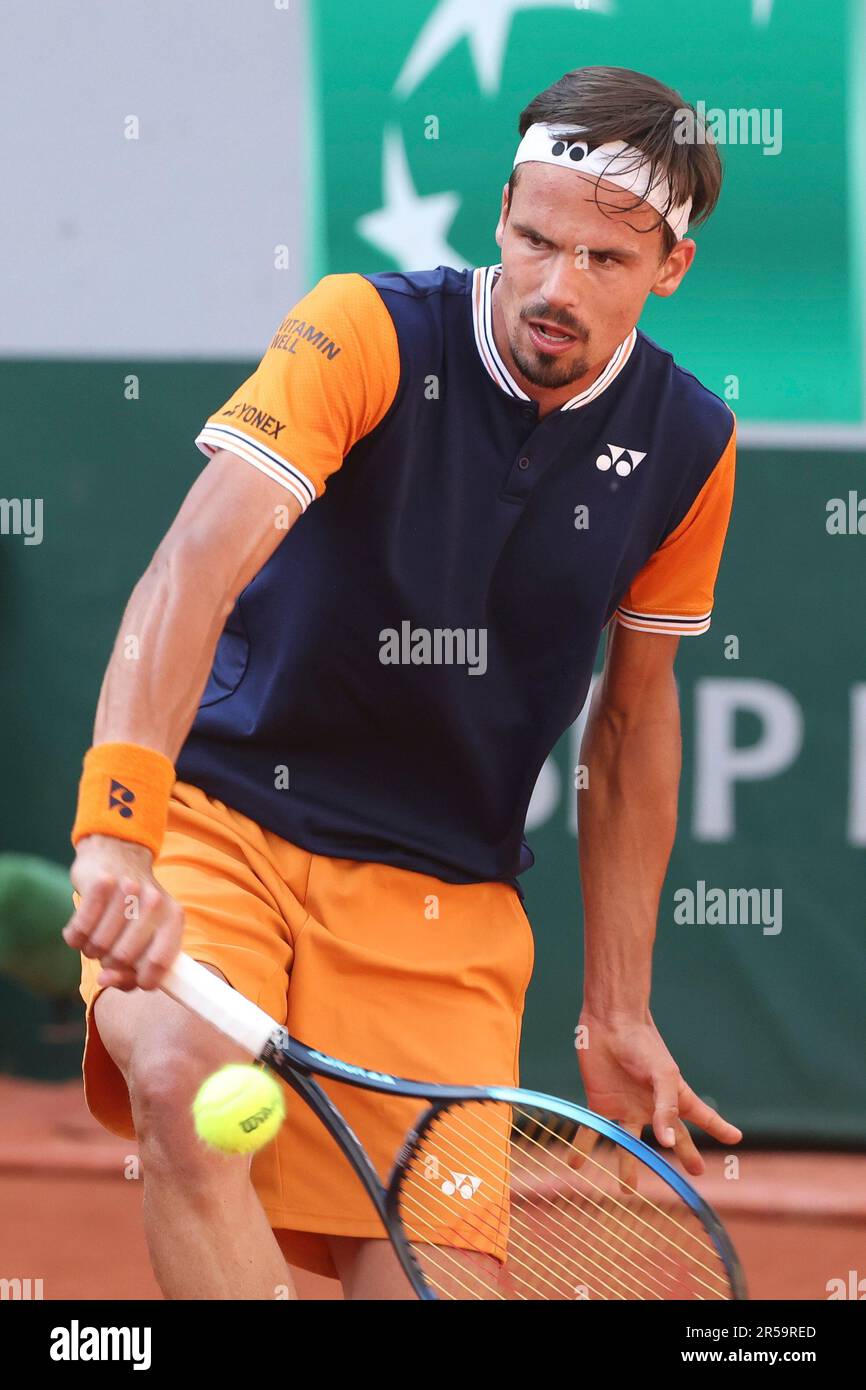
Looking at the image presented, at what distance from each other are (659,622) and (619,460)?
0.30m

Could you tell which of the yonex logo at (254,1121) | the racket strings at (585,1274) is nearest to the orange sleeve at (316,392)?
the yonex logo at (254,1121)

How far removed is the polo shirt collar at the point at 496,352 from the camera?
232cm

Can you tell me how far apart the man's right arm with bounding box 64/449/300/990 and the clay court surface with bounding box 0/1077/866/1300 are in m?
2.25

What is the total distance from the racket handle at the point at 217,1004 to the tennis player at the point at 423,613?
7.4 inches

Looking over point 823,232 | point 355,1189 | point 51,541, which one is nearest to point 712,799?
point 823,232

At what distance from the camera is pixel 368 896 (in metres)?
2.33

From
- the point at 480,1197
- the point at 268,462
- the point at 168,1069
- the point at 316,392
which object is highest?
the point at 316,392

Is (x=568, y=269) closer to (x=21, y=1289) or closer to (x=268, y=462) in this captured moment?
(x=268, y=462)

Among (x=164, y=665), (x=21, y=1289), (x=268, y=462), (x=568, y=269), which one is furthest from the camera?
(x=21, y=1289)

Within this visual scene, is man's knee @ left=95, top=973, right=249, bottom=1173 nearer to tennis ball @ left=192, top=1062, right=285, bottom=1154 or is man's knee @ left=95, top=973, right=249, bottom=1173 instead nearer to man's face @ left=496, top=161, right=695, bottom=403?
tennis ball @ left=192, top=1062, right=285, bottom=1154

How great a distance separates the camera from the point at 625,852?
2641 mm

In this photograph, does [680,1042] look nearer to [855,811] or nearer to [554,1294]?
[855,811]
